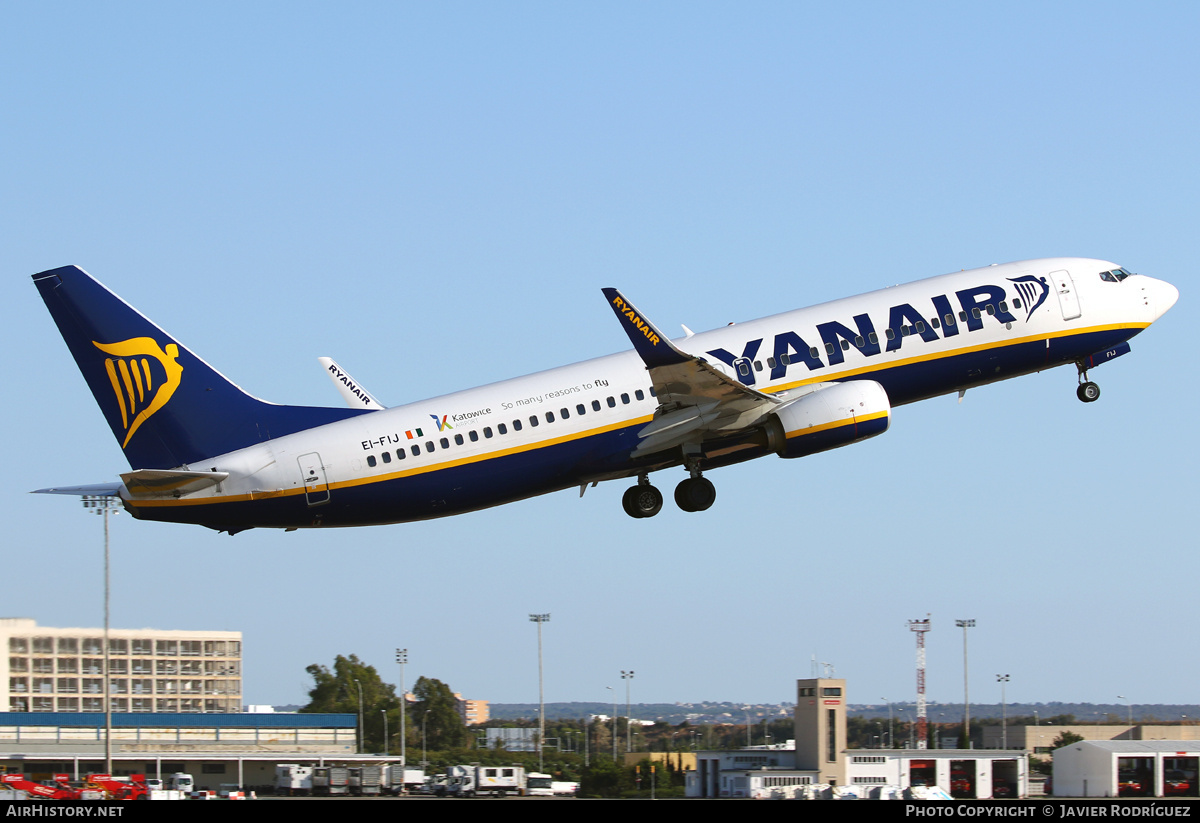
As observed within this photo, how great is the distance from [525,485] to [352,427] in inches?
220

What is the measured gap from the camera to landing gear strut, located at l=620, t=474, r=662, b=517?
150ft

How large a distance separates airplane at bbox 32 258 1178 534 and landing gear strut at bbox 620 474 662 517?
0.06m

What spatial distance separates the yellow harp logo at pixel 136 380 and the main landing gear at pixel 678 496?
1502 cm

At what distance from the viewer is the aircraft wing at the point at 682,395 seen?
4044cm

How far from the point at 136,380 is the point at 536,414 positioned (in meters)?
12.1

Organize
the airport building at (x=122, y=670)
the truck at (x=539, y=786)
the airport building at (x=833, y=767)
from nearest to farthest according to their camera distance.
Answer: the airport building at (x=833, y=767)
the truck at (x=539, y=786)
the airport building at (x=122, y=670)

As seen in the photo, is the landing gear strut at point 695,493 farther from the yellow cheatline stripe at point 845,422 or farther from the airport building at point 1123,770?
the airport building at point 1123,770

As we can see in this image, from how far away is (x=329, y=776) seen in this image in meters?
57.3

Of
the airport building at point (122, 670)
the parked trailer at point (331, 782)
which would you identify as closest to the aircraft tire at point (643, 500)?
the parked trailer at point (331, 782)

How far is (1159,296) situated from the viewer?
5072 cm

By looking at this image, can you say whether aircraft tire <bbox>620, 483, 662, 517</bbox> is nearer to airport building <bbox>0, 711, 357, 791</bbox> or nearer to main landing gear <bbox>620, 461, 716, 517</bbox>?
main landing gear <bbox>620, 461, 716, 517</bbox>

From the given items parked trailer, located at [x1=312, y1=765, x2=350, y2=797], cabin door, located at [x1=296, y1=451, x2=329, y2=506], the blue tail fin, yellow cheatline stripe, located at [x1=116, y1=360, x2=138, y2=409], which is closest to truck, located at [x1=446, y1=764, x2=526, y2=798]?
parked trailer, located at [x1=312, y1=765, x2=350, y2=797]

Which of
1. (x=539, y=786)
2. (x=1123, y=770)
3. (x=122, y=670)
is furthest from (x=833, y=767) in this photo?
(x=122, y=670)
